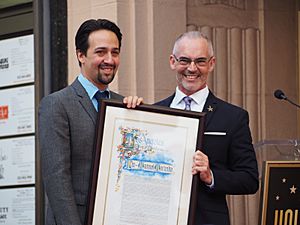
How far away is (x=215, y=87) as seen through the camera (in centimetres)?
940

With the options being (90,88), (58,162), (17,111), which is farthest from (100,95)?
(17,111)

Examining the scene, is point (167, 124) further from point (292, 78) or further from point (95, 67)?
point (292, 78)

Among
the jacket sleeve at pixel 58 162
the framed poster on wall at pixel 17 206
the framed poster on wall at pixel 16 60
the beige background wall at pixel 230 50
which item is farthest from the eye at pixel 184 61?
the framed poster on wall at pixel 17 206

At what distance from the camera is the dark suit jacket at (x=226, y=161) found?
19.8 ft

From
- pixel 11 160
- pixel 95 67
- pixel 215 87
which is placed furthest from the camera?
pixel 11 160

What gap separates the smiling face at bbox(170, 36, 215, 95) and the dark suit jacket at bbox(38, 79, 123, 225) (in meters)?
0.60

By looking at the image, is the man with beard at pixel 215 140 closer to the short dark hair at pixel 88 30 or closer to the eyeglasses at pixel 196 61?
the eyeglasses at pixel 196 61

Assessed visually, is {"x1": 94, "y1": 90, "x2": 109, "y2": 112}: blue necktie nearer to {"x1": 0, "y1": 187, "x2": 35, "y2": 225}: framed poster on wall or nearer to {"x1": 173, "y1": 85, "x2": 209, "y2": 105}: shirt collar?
{"x1": 173, "y1": 85, "x2": 209, "y2": 105}: shirt collar

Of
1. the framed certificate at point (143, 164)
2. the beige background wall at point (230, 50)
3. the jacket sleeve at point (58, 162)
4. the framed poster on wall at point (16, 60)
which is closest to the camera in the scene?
the jacket sleeve at point (58, 162)

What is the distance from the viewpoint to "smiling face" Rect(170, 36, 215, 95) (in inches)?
239

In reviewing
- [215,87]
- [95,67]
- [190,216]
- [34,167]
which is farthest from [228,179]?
[34,167]

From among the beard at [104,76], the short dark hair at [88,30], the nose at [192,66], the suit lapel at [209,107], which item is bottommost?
the suit lapel at [209,107]

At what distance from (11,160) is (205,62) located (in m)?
4.40

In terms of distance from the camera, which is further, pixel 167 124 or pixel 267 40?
pixel 267 40
